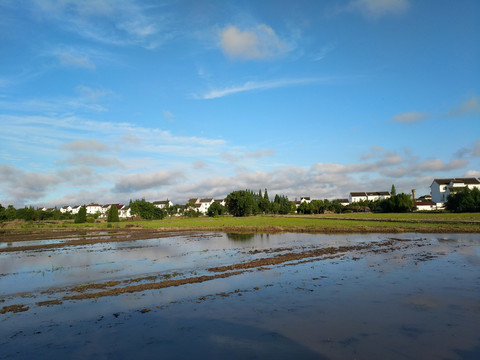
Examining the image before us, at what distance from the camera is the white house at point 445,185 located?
115m

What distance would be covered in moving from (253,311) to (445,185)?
137 metres

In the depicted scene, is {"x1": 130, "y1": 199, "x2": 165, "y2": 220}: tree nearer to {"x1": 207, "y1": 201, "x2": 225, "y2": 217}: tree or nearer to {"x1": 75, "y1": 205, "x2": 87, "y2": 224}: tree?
{"x1": 75, "y1": 205, "x2": 87, "y2": 224}: tree

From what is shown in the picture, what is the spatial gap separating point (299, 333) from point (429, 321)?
459 cm

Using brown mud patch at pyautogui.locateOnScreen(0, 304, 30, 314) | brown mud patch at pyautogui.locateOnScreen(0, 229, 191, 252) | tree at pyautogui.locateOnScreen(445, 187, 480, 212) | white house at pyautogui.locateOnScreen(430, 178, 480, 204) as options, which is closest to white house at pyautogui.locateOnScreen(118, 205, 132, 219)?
brown mud patch at pyautogui.locateOnScreen(0, 229, 191, 252)

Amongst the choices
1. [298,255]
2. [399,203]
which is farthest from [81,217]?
[399,203]

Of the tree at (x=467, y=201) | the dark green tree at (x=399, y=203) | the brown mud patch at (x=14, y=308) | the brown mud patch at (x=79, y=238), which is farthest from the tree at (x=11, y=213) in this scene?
the tree at (x=467, y=201)

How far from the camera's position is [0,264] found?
25547 mm

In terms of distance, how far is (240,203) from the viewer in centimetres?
11906

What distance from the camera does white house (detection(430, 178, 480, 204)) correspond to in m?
115

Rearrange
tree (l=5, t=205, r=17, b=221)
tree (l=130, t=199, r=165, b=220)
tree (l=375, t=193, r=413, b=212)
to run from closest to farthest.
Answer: tree (l=375, t=193, r=413, b=212) → tree (l=5, t=205, r=17, b=221) → tree (l=130, t=199, r=165, b=220)

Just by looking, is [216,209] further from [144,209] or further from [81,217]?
[81,217]

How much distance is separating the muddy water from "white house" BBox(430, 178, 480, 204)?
377ft

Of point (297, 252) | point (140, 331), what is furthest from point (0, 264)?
point (297, 252)

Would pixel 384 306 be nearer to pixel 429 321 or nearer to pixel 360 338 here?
pixel 429 321
